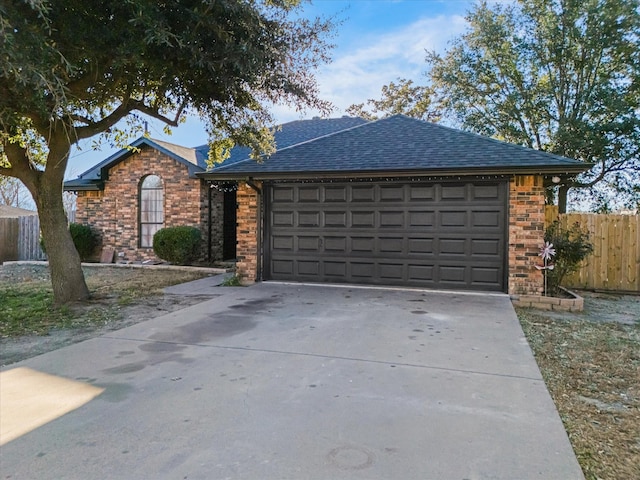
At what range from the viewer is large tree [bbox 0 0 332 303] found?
16.8 ft

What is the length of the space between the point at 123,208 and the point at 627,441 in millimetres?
14491

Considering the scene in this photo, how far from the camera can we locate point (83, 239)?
1412cm

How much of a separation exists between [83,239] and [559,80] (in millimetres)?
16526

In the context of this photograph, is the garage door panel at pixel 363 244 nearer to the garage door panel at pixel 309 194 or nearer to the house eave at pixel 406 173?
the garage door panel at pixel 309 194

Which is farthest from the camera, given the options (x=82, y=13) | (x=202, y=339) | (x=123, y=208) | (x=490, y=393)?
(x=123, y=208)

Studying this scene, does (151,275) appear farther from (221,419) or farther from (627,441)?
(627,441)

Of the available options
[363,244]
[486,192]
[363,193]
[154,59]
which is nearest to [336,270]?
[363,244]

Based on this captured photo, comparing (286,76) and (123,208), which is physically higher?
(286,76)

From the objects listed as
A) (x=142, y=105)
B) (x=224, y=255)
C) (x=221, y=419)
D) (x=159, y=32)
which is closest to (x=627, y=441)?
(x=221, y=419)

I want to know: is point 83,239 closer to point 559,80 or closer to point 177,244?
point 177,244

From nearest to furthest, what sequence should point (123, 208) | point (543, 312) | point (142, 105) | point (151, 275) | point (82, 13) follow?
point (82, 13)
point (543, 312)
point (142, 105)
point (151, 275)
point (123, 208)

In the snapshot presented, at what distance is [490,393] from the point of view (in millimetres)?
3564

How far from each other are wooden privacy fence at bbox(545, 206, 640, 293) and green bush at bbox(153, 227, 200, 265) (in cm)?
962

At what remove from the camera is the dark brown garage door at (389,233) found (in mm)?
8359
